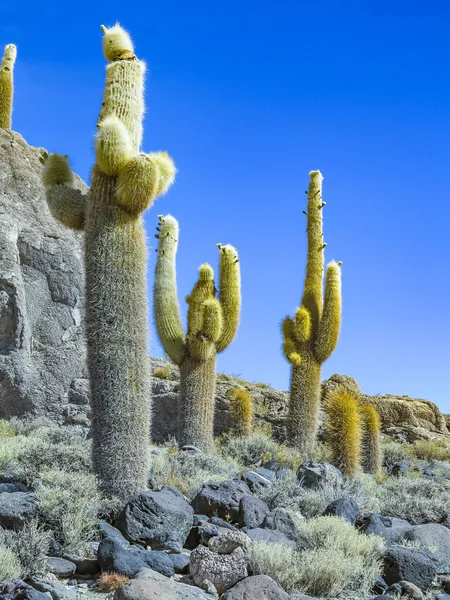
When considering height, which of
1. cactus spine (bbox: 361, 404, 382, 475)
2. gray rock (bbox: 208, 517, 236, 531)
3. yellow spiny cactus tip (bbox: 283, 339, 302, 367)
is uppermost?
yellow spiny cactus tip (bbox: 283, 339, 302, 367)

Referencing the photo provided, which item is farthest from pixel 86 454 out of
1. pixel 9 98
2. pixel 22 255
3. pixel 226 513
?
pixel 9 98

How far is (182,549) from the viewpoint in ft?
22.0

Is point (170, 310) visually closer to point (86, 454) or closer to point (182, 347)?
point (182, 347)

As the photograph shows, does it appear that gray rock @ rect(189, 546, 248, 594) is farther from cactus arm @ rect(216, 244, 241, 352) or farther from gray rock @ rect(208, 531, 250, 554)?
cactus arm @ rect(216, 244, 241, 352)

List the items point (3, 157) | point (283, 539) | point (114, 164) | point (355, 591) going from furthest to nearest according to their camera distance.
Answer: point (3, 157)
point (114, 164)
point (283, 539)
point (355, 591)

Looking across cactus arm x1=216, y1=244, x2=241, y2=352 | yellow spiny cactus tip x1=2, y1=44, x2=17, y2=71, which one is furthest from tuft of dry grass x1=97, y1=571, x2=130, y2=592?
yellow spiny cactus tip x1=2, y1=44, x2=17, y2=71

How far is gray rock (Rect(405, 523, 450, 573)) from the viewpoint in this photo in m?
6.83

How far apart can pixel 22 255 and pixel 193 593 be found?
10.3 meters

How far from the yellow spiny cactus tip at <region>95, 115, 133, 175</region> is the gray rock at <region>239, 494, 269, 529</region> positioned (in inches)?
164

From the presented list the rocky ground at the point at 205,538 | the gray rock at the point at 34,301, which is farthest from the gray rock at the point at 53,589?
the gray rock at the point at 34,301

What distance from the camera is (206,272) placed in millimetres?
13273

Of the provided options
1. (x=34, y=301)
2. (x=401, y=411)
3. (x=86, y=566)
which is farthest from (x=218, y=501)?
(x=401, y=411)

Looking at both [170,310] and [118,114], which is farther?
[170,310]

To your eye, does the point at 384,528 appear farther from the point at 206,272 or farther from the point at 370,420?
the point at 206,272
